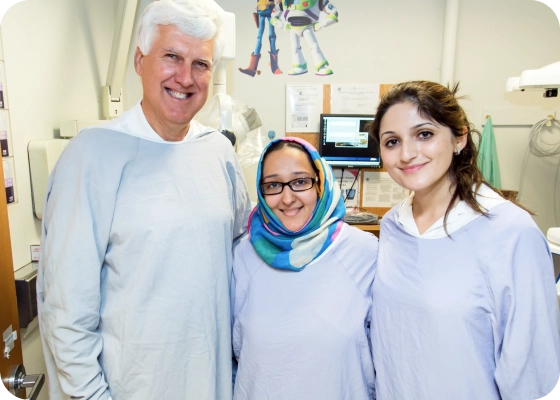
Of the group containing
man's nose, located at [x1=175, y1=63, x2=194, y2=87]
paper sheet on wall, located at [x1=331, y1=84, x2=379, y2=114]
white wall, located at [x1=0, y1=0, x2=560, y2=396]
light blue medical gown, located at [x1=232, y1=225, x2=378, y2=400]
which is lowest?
light blue medical gown, located at [x1=232, y1=225, x2=378, y2=400]

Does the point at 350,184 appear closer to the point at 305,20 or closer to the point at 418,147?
the point at 305,20

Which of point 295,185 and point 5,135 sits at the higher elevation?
point 5,135

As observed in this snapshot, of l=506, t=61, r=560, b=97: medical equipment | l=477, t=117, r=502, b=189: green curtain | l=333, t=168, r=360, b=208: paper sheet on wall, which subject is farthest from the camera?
l=333, t=168, r=360, b=208: paper sheet on wall

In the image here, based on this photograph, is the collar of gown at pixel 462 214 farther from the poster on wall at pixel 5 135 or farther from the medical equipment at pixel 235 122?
the poster on wall at pixel 5 135

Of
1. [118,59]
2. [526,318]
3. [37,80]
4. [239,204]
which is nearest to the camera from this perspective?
[526,318]

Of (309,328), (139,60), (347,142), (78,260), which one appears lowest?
(309,328)

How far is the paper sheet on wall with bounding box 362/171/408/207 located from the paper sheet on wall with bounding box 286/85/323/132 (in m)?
0.60

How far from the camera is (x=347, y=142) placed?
294cm

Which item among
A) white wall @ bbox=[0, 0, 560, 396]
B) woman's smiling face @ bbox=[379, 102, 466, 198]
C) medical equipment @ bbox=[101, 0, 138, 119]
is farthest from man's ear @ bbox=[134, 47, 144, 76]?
white wall @ bbox=[0, 0, 560, 396]

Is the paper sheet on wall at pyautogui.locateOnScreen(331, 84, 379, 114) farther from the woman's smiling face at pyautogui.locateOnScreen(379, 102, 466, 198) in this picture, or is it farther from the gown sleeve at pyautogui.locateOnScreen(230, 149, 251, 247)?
the woman's smiling face at pyautogui.locateOnScreen(379, 102, 466, 198)

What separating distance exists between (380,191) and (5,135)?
2475mm

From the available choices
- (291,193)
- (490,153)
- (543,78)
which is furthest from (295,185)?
(490,153)

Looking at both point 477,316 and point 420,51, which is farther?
point 420,51

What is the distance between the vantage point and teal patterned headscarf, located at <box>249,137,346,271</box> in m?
1.18
